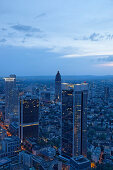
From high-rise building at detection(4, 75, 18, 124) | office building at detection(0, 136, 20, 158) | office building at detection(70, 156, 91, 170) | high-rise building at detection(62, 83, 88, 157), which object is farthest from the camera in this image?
high-rise building at detection(4, 75, 18, 124)

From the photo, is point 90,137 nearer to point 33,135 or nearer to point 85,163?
point 33,135

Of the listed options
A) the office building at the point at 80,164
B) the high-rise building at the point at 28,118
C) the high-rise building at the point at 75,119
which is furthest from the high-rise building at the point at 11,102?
the office building at the point at 80,164

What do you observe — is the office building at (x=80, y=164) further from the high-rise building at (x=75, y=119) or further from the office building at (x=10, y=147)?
the office building at (x=10, y=147)

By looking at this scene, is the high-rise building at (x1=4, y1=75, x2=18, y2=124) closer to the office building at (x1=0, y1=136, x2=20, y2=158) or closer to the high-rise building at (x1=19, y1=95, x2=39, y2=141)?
the high-rise building at (x1=19, y1=95, x2=39, y2=141)

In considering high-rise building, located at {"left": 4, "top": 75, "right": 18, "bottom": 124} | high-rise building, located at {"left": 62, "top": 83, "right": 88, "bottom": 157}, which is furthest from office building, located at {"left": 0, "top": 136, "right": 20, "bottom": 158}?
high-rise building, located at {"left": 4, "top": 75, "right": 18, "bottom": 124}

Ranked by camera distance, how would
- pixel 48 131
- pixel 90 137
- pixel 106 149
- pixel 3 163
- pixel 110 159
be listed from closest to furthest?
pixel 3 163 < pixel 110 159 < pixel 106 149 < pixel 90 137 < pixel 48 131

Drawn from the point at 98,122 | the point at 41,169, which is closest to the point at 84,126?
the point at 41,169
